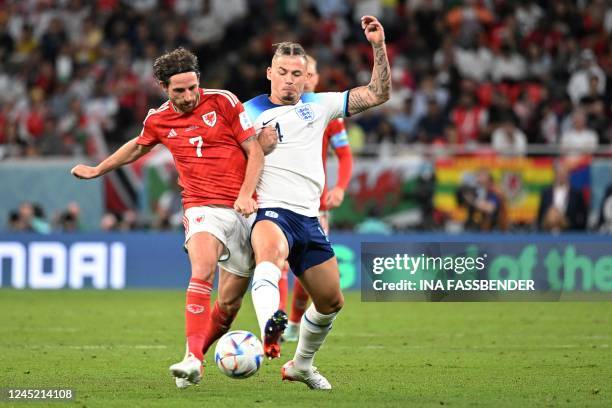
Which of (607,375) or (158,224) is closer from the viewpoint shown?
(607,375)

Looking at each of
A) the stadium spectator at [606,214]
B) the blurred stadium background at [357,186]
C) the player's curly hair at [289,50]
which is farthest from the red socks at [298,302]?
the stadium spectator at [606,214]

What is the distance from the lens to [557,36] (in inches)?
859

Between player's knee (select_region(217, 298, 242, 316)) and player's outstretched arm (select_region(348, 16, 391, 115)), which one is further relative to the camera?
player's knee (select_region(217, 298, 242, 316))

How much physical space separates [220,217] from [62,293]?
1024 cm

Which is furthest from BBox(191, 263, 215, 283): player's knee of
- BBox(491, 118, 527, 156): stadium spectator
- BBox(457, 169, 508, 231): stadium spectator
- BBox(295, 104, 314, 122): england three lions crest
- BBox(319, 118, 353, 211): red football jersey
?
BBox(491, 118, 527, 156): stadium spectator

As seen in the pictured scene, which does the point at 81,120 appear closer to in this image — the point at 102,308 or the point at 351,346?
the point at 102,308

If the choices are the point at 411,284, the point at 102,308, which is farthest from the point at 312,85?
the point at 102,308

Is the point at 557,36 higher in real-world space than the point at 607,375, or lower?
higher

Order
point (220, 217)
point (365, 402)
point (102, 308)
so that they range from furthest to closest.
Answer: point (102, 308)
point (220, 217)
point (365, 402)

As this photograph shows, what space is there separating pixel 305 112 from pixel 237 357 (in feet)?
5.82

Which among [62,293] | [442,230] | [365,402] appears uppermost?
[365,402]

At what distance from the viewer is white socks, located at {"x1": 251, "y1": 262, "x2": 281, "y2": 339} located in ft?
24.1

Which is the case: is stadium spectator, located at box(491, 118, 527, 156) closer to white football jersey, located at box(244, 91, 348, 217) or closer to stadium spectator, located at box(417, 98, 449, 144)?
stadium spectator, located at box(417, 98, 449, 144)

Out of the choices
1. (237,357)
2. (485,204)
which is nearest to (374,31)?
(237,357)
